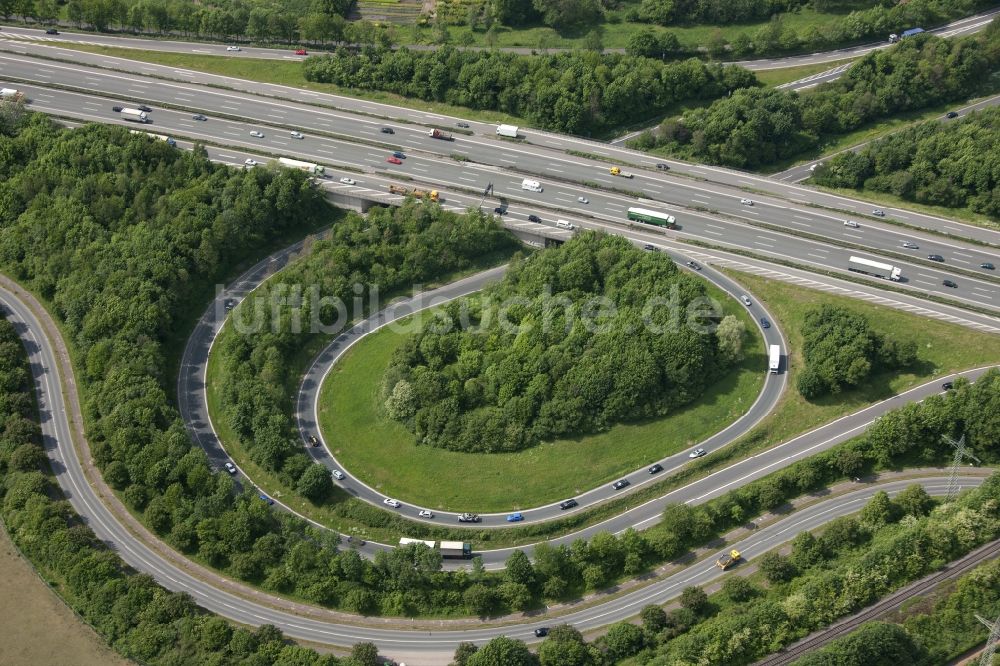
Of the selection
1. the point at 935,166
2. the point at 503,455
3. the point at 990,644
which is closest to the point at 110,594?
the point at 503,455

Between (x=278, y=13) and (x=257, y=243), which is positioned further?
(x=278, y=13)

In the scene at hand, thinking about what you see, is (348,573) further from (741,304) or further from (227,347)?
(741,304)

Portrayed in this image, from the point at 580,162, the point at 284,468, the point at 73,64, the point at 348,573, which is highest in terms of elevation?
the point at 73,64

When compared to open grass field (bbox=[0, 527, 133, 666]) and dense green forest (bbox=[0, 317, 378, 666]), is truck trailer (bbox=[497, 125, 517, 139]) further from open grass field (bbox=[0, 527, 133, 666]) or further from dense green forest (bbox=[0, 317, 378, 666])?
open grass field (bbox=[0, 527, 133, 666])

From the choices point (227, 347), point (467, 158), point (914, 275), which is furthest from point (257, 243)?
point (914, 275)

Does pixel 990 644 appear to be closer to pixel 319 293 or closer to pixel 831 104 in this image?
pixel 319 293

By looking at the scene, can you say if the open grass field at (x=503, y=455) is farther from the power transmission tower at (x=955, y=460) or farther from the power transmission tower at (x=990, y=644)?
the power transmission tower at (x=990, y=644)
